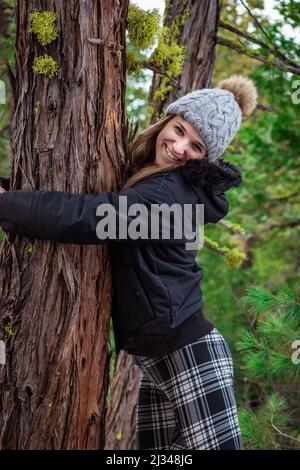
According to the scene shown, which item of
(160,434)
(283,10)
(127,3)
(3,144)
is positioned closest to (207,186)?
(127,3)

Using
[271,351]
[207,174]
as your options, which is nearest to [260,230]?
[271,351]

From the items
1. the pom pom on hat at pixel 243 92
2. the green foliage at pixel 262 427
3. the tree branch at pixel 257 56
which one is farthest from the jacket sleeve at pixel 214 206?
the tree branch at pixel 257 56

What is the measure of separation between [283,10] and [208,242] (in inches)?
70.7

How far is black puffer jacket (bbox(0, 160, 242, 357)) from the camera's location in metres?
2.10

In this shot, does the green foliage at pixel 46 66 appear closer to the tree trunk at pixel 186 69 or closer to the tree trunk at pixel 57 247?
the tree trunk at pixel 57 247

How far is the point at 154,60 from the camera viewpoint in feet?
10.3

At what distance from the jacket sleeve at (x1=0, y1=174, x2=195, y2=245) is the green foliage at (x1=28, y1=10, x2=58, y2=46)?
2.01 feet

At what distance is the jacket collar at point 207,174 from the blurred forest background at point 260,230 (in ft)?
2.33

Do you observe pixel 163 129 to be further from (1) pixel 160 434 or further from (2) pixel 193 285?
(1) pixel 160 434

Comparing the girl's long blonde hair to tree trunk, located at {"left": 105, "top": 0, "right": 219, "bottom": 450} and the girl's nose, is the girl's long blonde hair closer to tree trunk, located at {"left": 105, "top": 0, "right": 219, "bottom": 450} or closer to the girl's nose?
the girl's nose

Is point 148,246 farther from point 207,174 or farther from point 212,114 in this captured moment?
point 212,114

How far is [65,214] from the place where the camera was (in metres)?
2.08

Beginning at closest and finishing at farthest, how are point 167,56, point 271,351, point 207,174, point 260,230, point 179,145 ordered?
point 207,174, point 179,145, point 167,56, point 271,351, point 260,230

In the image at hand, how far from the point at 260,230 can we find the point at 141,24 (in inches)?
261
